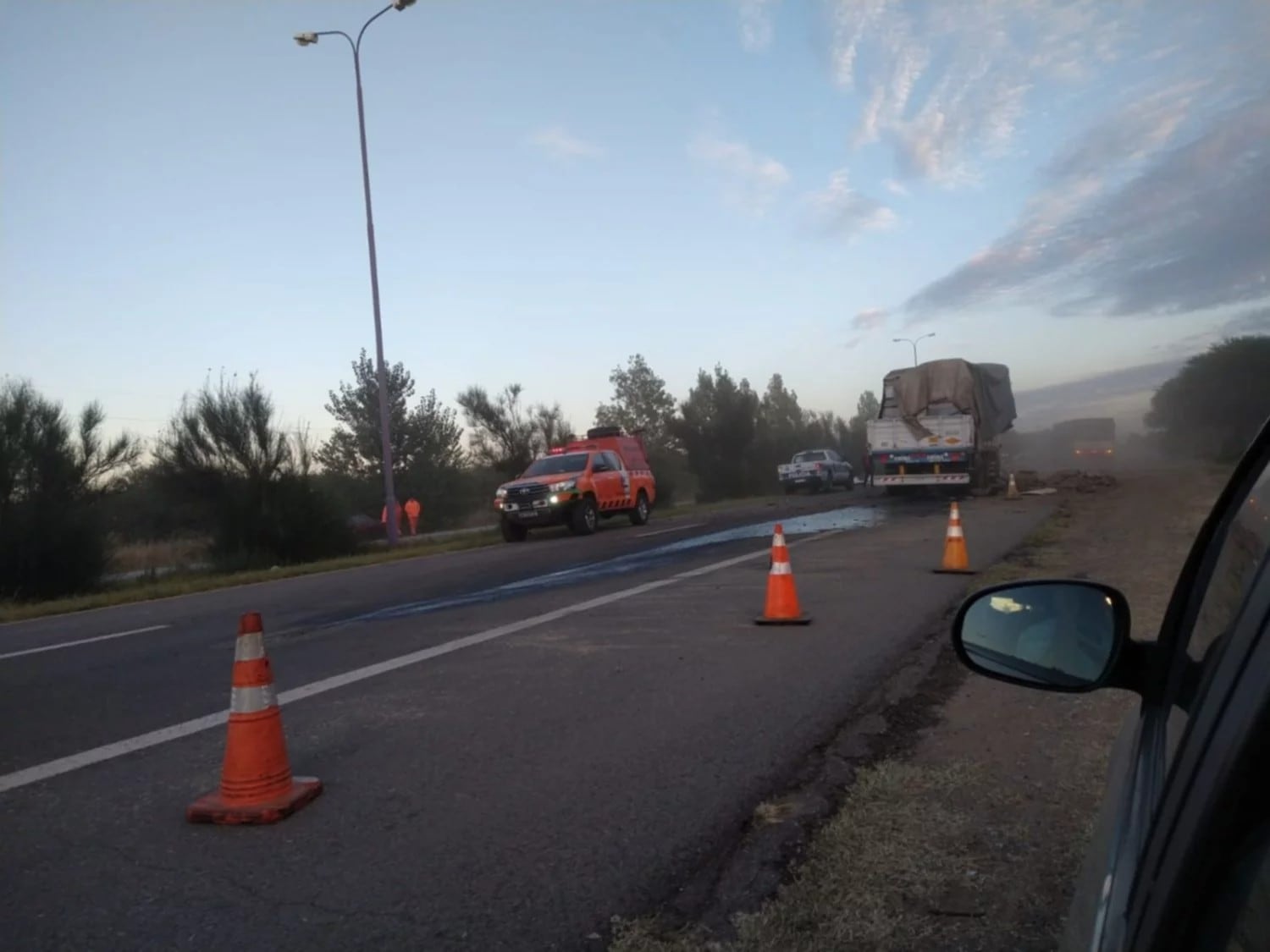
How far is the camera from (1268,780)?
1270 mm

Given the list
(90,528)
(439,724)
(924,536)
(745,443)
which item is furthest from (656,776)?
(745,443)

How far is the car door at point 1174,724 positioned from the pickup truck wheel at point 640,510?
25.1 meters

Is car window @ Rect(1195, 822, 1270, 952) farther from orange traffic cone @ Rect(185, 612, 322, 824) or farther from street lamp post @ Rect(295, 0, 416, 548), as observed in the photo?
street lamp post @ Rect(295, 0, 416, 548)

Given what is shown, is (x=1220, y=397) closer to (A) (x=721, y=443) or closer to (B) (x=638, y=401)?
(A) (x=721, y=443)

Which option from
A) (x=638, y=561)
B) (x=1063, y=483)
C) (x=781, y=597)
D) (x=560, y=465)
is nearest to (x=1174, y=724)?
(x=781, y=597)

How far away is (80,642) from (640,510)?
694 inches

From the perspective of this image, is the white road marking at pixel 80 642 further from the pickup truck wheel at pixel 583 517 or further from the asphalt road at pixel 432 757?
the pickup truck wheel at pixel 583 517

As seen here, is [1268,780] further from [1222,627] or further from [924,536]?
[924,536]

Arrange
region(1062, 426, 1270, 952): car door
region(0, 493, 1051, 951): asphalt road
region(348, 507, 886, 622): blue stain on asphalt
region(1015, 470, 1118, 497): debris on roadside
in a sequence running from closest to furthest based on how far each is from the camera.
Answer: region(1062, 426, 1270, 952): car door → region(0, 493, 1051, 951): asphalt road → region(348, 507, 886, 622): blue stain on asphalt → region(1015, 470, 1118, 497): debris on roadside

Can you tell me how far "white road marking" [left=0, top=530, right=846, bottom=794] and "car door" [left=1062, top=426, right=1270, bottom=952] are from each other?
5.40 m

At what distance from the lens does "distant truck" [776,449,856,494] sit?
45.2 meters

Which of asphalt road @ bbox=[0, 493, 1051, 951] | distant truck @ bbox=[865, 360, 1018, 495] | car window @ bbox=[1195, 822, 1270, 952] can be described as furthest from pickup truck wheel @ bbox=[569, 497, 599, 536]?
car window @ bbox=[1195, 822, 1270, 952]

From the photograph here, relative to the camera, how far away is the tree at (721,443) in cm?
5325

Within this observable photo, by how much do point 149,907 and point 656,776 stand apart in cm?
230
